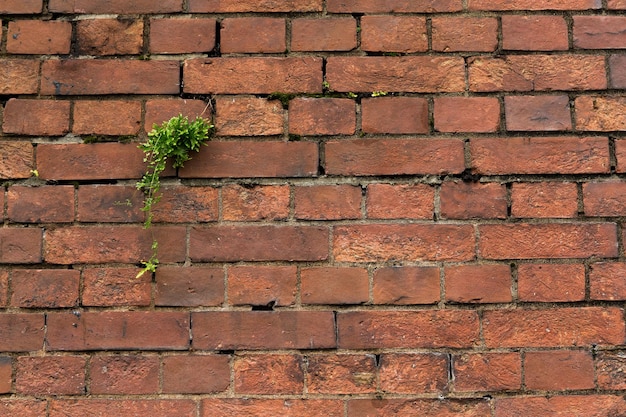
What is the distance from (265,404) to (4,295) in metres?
0.71

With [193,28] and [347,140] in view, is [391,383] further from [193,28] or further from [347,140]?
[193,28]

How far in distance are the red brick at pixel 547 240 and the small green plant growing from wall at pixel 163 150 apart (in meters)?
0.76

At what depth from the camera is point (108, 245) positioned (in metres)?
1.44

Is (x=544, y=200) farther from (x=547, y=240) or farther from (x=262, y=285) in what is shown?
(x=262, y=285)

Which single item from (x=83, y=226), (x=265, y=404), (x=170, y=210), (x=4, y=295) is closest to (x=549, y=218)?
(x=265, y=404)

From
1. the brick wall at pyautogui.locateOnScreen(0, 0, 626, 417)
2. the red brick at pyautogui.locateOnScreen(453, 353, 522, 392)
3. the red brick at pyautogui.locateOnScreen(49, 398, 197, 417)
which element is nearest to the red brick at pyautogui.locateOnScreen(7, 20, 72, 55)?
the brick wall at pyautogui.locateOnScreen(0, 0, 626, 417)

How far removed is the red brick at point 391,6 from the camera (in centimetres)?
151

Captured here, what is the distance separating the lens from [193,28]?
1.50 meters

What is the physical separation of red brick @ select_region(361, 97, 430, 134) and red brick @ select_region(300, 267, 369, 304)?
37 cm

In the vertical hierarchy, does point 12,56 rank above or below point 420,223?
above

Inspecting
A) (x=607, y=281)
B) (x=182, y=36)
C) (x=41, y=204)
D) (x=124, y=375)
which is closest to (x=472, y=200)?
(x=607, y=281)

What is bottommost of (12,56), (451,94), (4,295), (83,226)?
→ (4,295)

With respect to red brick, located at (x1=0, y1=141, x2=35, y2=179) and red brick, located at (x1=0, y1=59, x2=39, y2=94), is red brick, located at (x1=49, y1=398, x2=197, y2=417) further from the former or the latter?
red brick, located at (x1=0, y1=59, x2=39, y2=94)

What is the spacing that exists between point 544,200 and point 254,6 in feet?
2.97
